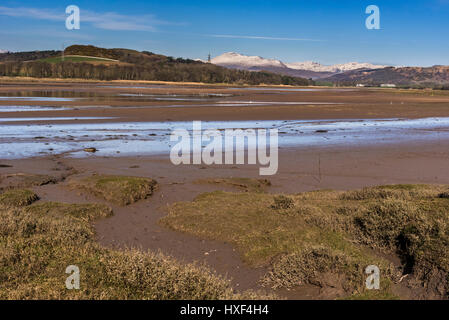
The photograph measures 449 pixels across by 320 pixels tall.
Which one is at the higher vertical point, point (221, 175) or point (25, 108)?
point (25, 108)

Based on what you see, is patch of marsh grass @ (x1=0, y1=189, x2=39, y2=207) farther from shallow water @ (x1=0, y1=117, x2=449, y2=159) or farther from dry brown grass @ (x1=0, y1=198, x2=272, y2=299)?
shallow water @ (x1=0, y1=117, x2=449, y2=159)

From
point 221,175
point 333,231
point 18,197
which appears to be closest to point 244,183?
point 221,175

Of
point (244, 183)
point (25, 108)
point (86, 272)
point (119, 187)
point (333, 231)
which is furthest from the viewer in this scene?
point (25, 108)

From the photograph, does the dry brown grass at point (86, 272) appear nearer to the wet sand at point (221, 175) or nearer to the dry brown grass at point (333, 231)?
the wet sand at point (221, 175)

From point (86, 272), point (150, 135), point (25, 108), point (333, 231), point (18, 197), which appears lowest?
point (333, 231)

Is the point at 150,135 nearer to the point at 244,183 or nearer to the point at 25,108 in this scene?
the point at 244,183

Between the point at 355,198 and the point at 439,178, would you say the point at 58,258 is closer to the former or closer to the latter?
the point at 355,198

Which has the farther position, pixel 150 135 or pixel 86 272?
pixel 150 135
